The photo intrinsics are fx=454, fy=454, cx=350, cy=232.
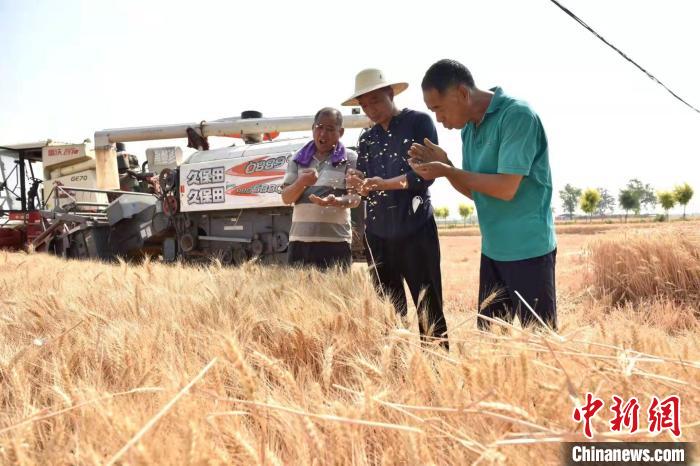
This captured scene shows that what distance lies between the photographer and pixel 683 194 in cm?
6125

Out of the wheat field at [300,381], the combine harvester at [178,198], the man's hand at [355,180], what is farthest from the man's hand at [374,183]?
the combine harvester at [178,198]

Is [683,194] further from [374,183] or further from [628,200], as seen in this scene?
[374,183]

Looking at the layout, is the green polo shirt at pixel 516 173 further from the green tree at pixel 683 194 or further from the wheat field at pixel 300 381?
the green tree at pixel 683 194

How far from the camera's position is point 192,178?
8.32m

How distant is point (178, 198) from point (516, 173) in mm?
7999

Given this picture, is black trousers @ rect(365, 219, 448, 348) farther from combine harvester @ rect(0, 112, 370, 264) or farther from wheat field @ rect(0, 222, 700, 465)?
combine harvester @ rect(0, 112, 370, 264)

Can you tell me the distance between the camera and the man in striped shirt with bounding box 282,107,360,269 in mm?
2736

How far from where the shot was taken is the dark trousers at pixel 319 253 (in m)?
2.77

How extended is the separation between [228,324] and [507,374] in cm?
79

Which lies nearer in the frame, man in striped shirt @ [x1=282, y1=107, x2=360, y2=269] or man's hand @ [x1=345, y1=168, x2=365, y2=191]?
man's hand @ [x1=345, y1=168, x2=365, y2=191]

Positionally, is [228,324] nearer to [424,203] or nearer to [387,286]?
[387,286]

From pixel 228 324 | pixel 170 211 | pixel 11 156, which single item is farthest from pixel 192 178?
pixel 228 324

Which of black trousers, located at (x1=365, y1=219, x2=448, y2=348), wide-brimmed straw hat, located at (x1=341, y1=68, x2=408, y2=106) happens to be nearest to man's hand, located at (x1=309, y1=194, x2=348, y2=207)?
black trousers, located at (x1=365, y1=219, x2=448, y2=348)

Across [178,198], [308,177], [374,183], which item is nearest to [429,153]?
[374,183]
